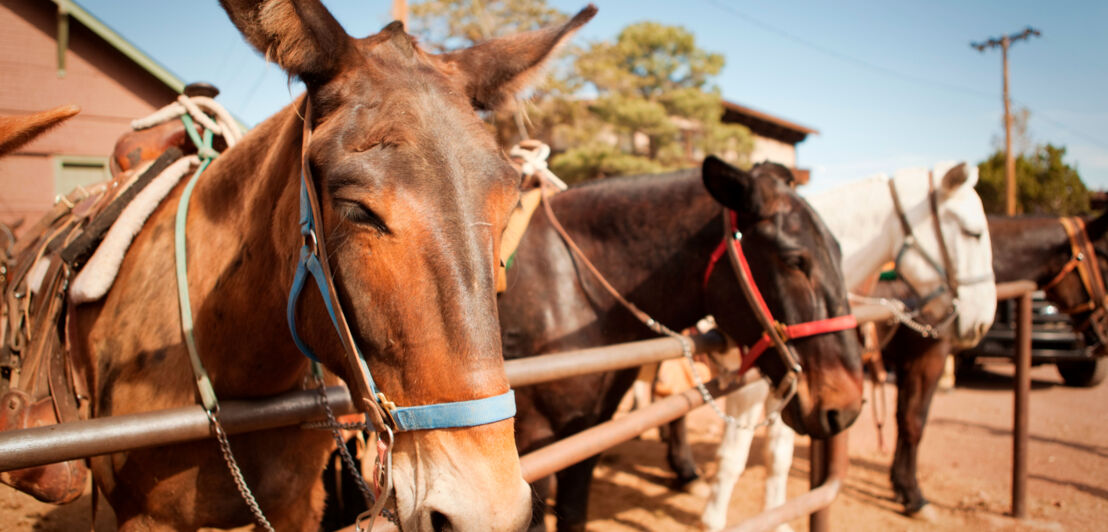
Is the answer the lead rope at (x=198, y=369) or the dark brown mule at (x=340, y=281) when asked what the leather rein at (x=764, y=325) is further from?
the lead rope at (x=198, y=369)

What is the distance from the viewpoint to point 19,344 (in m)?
1.89

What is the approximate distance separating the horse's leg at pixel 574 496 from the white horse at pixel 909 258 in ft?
3.52

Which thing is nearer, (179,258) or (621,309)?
(179,258)

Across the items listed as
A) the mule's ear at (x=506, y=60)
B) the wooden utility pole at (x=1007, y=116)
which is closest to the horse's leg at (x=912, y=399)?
the mule's ear at (x=506, y=60)

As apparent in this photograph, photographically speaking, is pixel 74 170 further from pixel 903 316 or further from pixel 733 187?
pixel 903 316

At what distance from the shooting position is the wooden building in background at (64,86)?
7.25m

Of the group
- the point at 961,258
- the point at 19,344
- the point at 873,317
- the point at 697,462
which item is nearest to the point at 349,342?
the point at 19,344

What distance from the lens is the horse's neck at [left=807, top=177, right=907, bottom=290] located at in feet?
12.4

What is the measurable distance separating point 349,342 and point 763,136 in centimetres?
2838

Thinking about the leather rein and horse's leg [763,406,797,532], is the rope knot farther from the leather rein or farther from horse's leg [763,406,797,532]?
horse's leg [763,406,797,532]

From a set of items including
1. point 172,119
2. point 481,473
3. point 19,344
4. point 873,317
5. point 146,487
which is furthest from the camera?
point 873,317

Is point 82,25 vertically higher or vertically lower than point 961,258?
higher

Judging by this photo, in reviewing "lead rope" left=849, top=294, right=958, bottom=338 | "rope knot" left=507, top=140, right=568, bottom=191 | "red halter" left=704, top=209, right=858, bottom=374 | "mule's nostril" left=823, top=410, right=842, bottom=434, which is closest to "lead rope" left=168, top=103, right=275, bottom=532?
"rope knot" left=507, top=140, right=568, bottom=191

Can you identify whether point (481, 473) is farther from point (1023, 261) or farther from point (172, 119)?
point (1023, 261)
